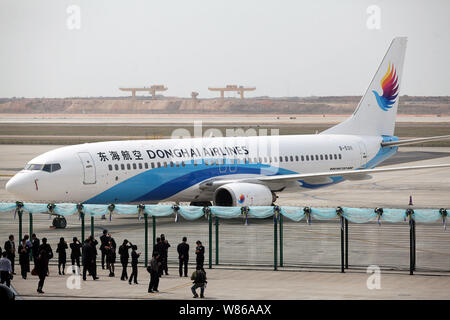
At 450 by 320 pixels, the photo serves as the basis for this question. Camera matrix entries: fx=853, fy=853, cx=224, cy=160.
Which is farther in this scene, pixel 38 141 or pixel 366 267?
pixel 38 141

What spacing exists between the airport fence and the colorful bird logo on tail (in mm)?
20103

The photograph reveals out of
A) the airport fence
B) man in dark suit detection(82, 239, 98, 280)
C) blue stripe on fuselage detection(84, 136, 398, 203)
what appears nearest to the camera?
man in dark suit detection(82, 239, 98, 280)

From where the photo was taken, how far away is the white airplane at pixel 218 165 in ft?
136

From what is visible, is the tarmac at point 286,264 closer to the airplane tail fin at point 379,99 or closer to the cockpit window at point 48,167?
the cockpit window at point 48,167

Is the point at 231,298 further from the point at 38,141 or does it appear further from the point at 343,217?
the point at 38,141

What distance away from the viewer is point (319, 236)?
34250 mm

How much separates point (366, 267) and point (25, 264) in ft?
40.5

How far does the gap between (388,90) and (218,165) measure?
584 inches

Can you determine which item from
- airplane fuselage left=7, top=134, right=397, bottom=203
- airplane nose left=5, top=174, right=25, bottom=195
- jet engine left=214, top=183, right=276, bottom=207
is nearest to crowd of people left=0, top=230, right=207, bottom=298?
airplane nose left=5, top=174, right=25, bottom=195

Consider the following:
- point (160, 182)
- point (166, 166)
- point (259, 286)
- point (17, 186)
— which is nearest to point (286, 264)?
point (259, 286)

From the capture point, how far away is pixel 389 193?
58031 mm

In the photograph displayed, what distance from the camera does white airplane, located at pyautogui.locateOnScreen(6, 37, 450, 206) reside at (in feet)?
136

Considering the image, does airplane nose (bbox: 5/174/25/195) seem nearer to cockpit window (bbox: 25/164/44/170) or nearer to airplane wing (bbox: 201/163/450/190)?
cockpit window (bbox: 25/164/44/170)
